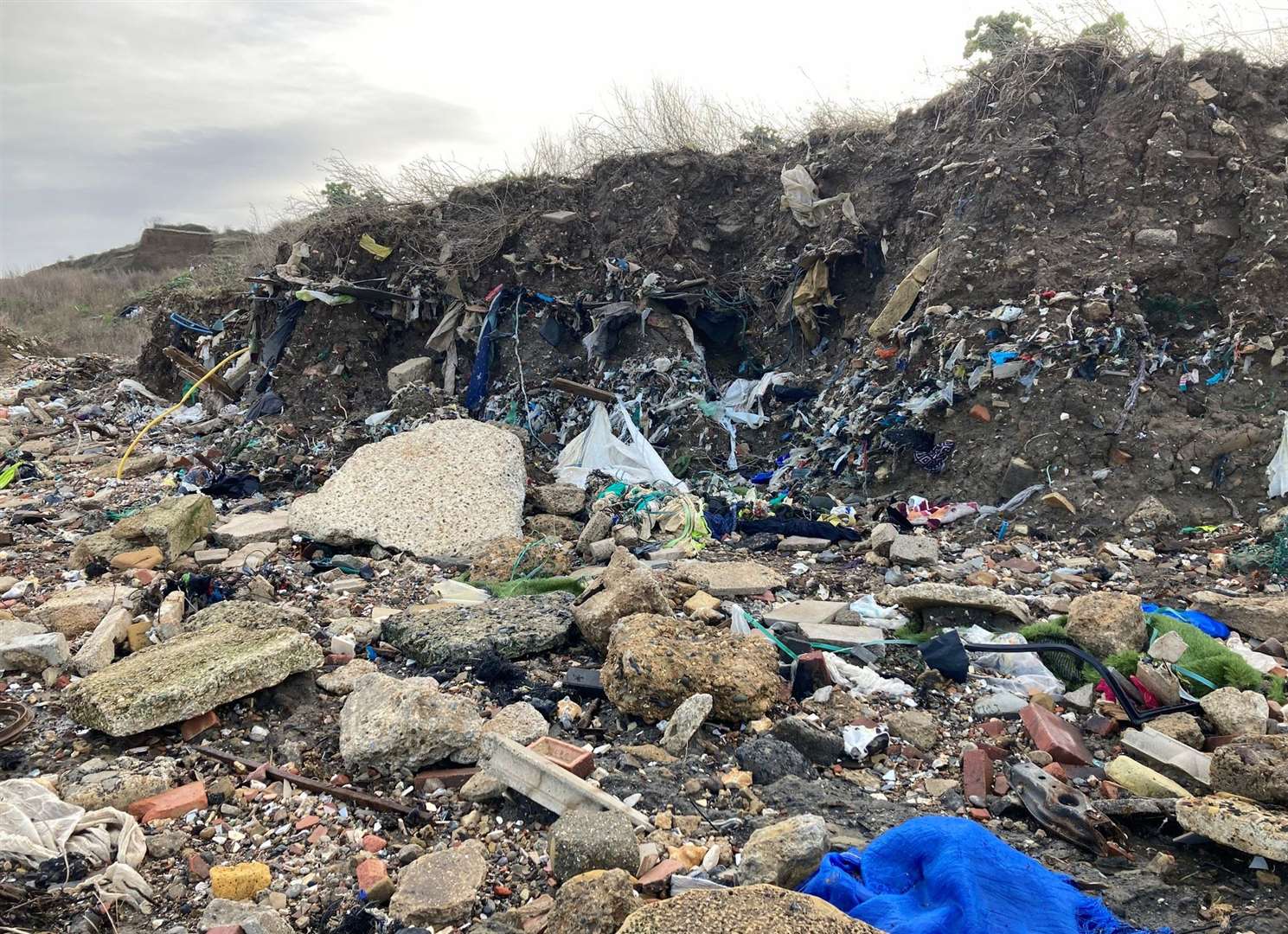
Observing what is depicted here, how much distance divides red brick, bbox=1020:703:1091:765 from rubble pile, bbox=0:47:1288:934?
18mm

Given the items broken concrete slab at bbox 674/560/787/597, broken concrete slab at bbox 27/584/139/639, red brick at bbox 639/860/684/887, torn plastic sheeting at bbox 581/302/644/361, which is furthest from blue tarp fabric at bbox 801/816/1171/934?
torn plastic sheeting at bbox 581/302/644/361

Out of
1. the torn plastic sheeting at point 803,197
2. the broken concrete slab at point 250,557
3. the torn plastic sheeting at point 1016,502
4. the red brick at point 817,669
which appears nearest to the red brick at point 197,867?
the red brick at point 817,669

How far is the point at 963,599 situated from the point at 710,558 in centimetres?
189

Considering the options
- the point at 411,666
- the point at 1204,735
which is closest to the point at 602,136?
the point at 411,666

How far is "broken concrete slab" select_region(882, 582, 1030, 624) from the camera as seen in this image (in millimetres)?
4008

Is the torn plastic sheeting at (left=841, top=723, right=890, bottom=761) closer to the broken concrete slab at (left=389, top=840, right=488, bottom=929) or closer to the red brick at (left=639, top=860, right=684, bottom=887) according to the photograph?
the red brick at (left=639, top=860, right=684, bottom=887)

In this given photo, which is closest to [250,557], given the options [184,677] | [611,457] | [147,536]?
[147,536]

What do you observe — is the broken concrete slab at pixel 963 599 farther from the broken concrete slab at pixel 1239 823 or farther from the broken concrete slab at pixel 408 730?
the broken concrete slab at pixel 408 730

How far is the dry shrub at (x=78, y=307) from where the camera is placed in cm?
1550

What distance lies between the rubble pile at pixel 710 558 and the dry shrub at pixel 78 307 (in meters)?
4.41

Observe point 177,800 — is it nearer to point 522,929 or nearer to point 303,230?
point 522,929

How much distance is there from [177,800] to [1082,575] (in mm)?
4725

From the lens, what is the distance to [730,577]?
191 inches

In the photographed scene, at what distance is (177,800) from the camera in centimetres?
274
